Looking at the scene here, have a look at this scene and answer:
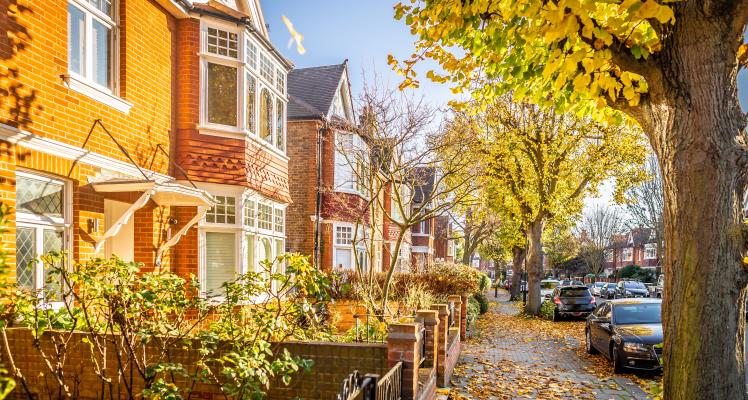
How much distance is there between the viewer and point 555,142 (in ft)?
72.1

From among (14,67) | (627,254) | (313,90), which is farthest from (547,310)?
(627,254)

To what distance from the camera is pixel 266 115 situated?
12922 millimetres

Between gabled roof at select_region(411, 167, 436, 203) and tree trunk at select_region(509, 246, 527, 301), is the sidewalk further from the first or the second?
tree trunk at select_region(509, 246, 527, 301)

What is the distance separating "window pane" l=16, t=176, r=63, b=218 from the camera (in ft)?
23.4

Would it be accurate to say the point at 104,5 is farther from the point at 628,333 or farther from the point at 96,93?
the point at 628,333

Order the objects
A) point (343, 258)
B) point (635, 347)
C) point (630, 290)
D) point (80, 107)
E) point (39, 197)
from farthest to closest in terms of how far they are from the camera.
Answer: point (630, 290) < point (343, 258) < point (635, 347) < point (80, 107) < point (39, 197)

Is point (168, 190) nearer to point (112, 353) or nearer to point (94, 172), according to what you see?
point (94, 172)

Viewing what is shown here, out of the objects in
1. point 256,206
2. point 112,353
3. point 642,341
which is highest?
point 256,206

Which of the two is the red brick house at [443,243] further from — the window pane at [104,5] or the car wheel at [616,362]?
the window pane at [104,5]

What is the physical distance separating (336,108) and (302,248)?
6114 mm

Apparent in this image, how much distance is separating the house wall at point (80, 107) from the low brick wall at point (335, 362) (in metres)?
3.64

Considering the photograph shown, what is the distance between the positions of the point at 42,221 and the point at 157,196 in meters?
2.17

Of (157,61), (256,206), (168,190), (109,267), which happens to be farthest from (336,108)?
(109,267)

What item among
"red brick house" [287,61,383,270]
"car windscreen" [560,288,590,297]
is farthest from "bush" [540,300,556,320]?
"red brick house" [287,61,383,270]
